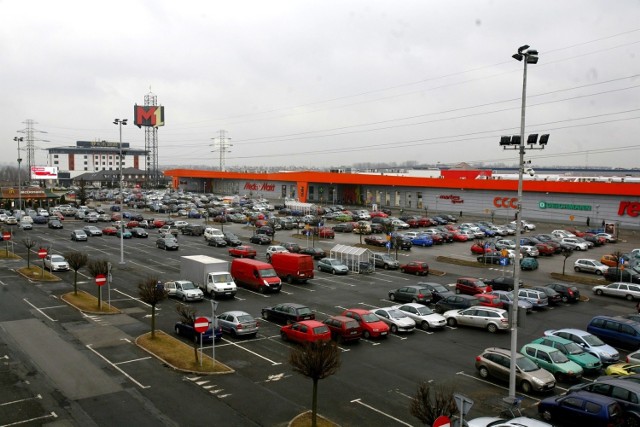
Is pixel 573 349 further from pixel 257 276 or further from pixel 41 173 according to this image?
pixel 41 173

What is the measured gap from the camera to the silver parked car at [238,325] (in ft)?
75.8

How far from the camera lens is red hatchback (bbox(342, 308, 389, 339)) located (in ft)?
77.5

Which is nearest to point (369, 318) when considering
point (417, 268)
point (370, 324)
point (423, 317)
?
point (370, 324)

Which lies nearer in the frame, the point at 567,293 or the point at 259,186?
the point at 567,293

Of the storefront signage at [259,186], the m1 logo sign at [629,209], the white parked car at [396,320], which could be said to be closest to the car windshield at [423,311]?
the white parked car at [396,320]

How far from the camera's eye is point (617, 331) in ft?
78.5

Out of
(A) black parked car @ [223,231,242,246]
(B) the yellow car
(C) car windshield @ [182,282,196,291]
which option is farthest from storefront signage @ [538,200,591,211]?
(C) car windshield @ [182,282,196,291]

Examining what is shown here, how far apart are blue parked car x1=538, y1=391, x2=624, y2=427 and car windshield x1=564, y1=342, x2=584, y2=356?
5265mm

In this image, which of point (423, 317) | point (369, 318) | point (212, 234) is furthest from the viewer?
point (212, 234)

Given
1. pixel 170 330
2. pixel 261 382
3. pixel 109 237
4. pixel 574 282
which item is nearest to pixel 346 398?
pixel 261 382

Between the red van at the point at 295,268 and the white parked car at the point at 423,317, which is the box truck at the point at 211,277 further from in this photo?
the white parked car at the point at 423,317

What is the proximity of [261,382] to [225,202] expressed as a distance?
3363 inches

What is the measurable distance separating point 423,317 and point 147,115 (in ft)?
504

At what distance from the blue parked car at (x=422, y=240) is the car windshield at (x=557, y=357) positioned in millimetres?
34766
